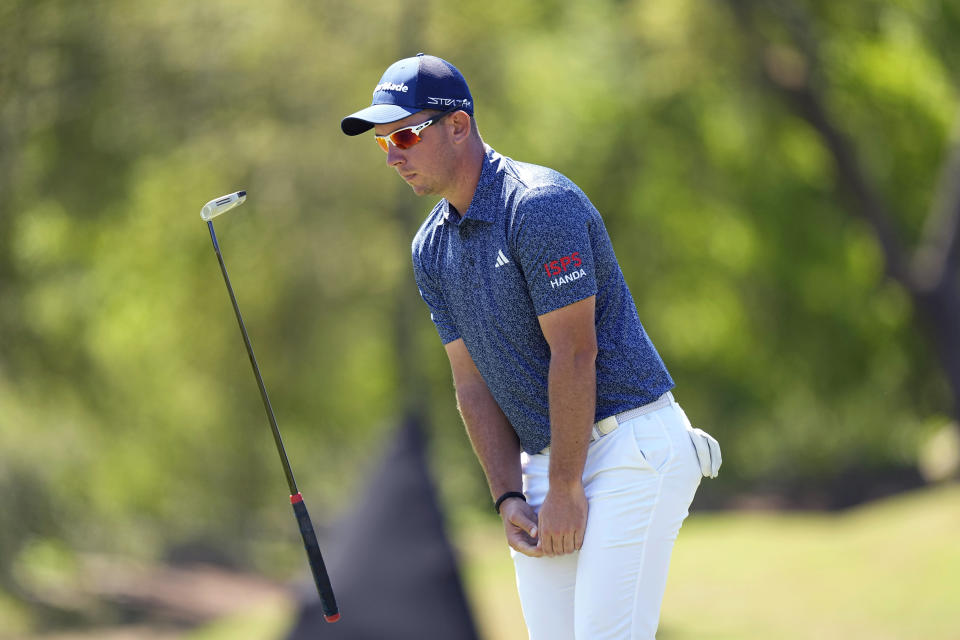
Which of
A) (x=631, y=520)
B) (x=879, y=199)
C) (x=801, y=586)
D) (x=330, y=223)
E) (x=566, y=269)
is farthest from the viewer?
(x=330, y=223)

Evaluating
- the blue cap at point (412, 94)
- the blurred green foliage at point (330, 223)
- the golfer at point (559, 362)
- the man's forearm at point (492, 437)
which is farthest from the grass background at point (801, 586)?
A: the blue cap at point (412, 94)

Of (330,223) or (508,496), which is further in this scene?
(330,223)

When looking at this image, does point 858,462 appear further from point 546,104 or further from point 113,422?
point 113,422

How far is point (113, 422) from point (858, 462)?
1265 cm

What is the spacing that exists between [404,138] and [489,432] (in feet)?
2.78

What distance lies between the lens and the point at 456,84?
9.71 feet

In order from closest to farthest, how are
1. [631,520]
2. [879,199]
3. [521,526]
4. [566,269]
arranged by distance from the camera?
[566,269]
[631,520]
[521,526]
[879,199]

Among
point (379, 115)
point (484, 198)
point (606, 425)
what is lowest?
point (606, 425)

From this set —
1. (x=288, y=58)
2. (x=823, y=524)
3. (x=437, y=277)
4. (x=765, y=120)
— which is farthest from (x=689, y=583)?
(x=437, y=277)

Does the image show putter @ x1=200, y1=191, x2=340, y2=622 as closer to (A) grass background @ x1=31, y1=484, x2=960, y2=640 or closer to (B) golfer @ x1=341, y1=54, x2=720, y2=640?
(B) golfer @ x1=341, y1=54, x2=720, y2=640

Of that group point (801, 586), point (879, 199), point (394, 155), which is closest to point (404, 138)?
point (394, 155)

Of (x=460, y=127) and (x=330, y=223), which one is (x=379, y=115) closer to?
(x=460, y=127)

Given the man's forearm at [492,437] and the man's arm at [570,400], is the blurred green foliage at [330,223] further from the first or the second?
the man's arm at [570,400]

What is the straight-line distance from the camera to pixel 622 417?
2955 millimetres
